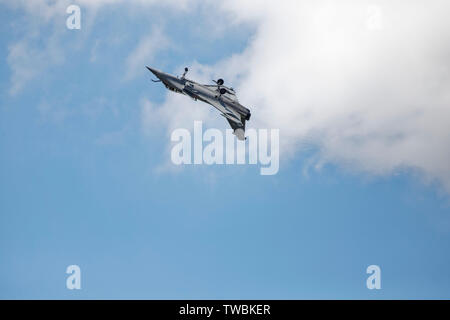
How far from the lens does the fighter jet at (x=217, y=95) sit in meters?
103

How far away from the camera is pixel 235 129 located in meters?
104

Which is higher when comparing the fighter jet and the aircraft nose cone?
the aircraft nose cone

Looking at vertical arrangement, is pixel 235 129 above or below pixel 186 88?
below

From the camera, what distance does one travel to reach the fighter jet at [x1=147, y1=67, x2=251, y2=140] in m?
103

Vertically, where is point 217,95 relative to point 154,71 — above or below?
below

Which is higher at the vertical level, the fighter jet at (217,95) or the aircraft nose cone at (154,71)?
the aircraft nose cone at (154,71)

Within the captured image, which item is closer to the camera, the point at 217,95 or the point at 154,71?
the point at 154,71

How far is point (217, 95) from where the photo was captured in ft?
348
